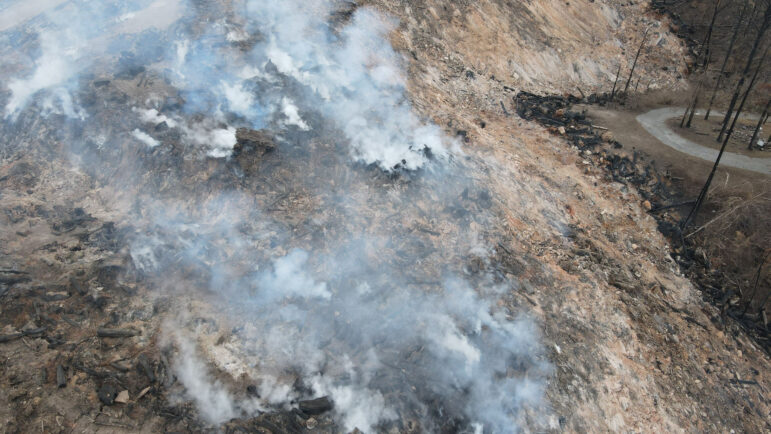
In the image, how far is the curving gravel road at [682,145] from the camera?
16.7 m

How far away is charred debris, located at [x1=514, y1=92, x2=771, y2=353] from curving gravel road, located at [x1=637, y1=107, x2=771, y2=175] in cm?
238

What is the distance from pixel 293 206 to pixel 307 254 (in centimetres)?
173

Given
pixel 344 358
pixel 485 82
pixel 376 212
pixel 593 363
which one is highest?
pixel 485 82

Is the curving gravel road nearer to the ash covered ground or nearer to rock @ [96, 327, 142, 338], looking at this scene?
the ash covered ground

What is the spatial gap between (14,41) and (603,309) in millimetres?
23392

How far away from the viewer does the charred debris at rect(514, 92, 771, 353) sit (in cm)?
1206

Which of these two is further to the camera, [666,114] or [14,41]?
→ [666,114]

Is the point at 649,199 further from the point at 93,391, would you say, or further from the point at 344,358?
the point at 93,391

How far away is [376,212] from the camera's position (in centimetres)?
1087

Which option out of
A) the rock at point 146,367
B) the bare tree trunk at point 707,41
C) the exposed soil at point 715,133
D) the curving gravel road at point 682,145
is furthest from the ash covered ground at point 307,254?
the bare tree trunk at point 707,41

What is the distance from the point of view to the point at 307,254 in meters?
9.56

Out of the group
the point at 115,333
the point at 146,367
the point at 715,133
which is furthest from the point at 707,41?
the point at 115,333

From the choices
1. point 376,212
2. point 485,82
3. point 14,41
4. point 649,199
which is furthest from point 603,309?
point 14,41

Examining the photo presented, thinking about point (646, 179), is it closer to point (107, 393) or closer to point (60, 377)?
point (107, 393)
